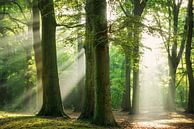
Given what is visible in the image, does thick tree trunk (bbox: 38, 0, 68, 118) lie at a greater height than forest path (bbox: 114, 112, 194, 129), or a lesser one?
greater

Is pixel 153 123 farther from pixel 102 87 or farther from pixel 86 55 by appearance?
pixel 102 87

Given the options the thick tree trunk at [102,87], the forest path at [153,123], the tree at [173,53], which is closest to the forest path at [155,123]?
the forest path at [153,123]

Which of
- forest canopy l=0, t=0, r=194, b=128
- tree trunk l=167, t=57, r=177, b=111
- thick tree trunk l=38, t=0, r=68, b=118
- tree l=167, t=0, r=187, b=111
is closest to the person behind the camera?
forest canopy l=0, t=0, r=194, b=128

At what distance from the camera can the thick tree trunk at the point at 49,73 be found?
56.0ft

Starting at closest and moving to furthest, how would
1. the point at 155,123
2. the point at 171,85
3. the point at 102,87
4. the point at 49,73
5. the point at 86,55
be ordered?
the point at 102,87
the point at 86,55
the point at 49,73
the point at 155,123
the point at 171,85

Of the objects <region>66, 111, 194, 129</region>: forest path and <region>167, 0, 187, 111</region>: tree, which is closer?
<region>66, 111, 194, 129</region>: forest path

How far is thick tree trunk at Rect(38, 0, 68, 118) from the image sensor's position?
17.1 metres

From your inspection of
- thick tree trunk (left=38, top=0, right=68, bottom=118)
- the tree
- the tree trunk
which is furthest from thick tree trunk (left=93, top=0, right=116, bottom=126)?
the tree trunk

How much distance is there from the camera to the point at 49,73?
17312 mm

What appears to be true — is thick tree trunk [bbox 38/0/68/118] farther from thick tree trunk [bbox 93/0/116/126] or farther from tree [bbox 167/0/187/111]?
tree [bbox 167/0/187/111]

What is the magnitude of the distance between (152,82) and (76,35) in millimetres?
48780

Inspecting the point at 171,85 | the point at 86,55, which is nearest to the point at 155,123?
the point at 86,55

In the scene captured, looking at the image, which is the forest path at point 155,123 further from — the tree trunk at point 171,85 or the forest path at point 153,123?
the tree trunk at point 171,85

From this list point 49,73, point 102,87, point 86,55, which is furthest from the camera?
point 49,73
